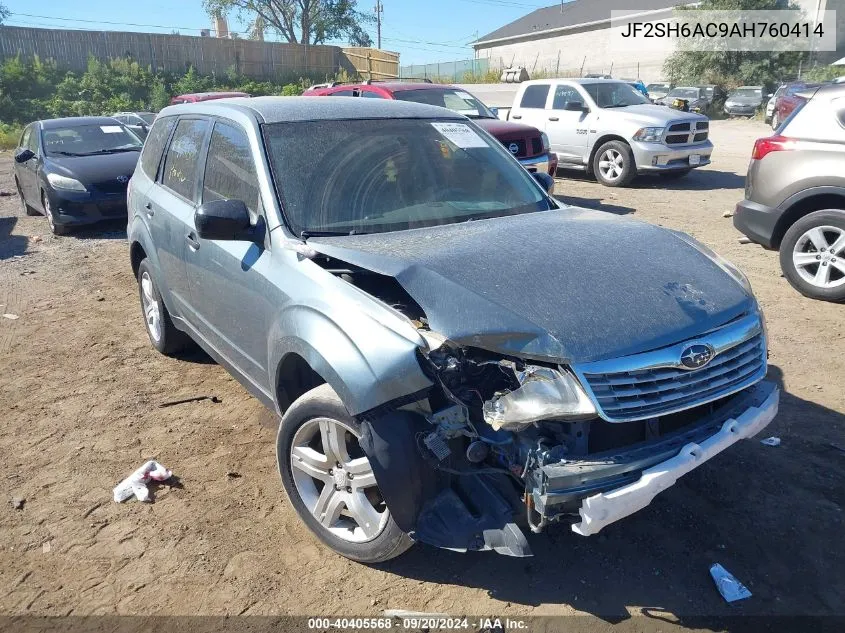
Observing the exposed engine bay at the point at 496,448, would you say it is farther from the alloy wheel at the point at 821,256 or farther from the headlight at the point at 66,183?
the headlight at the point at 66,183

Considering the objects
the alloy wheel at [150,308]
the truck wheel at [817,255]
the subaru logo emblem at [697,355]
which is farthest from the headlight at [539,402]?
the truck wheel at [817,255]

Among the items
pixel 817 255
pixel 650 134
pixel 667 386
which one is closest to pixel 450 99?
pixel 650 134

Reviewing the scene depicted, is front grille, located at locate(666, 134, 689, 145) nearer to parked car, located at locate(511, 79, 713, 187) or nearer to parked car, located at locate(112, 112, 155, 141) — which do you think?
parked car, located at locate(511, 79, 713, 187)

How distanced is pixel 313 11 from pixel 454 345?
59114 millimetres

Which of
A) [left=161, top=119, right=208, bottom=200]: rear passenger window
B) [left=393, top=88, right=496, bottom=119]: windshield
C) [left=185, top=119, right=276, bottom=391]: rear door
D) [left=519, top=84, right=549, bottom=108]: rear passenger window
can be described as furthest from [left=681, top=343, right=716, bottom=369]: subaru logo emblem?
[left=519, top=84, right=549, bottom=108]: rear passenger window

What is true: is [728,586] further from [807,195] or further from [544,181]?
[807,195]

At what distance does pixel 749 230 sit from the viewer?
6684mm

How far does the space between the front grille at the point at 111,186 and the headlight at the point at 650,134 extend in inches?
334

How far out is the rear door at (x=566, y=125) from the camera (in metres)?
12.8

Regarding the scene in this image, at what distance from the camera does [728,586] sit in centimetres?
282

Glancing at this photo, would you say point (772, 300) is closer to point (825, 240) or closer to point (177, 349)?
point (825, 240)

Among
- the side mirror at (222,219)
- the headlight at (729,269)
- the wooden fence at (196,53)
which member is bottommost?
the headlight at (729,269)

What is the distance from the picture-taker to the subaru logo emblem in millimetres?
2557

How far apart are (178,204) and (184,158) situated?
36cm
